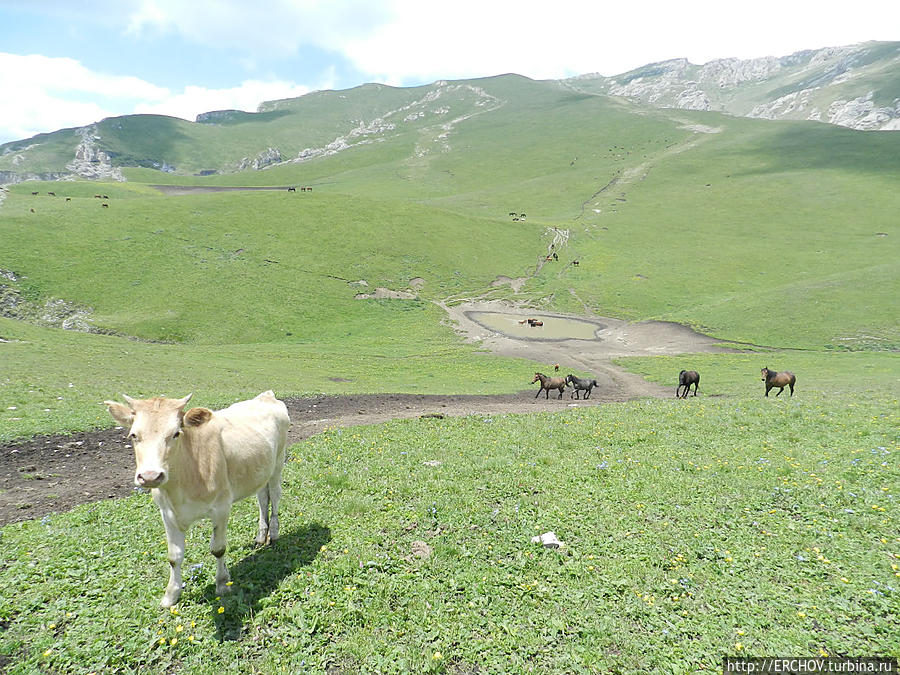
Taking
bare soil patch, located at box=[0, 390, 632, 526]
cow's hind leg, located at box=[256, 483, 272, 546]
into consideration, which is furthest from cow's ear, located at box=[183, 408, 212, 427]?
bare soil patch, located at box=[0, 390, 632, 526]

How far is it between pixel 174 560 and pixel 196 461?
172 cm

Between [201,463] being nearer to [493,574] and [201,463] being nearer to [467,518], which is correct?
[493,574]

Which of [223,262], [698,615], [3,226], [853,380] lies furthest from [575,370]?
[3,226]

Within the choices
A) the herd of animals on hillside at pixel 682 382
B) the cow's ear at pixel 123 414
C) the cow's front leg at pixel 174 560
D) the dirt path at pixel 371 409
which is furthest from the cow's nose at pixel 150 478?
the herd of animals on hillside at pixel 682 382

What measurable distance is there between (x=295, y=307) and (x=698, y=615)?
59693 millimetres

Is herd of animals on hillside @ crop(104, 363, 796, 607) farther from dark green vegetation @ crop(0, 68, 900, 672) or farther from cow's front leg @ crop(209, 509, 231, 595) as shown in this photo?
dark green vegetation @ crop(0, 68, 900, 672)

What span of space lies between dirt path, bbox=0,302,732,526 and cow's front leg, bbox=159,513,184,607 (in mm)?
6257

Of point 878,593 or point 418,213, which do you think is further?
point 418,213

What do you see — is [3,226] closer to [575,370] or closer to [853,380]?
[575,370]

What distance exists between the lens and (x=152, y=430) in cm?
636

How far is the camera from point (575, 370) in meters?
42.0

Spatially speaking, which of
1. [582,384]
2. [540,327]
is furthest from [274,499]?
[540,327]

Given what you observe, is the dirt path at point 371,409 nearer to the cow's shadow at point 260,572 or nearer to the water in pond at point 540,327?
the water in pond at point 540,327

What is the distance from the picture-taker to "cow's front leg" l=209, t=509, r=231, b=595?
24.0 ft
